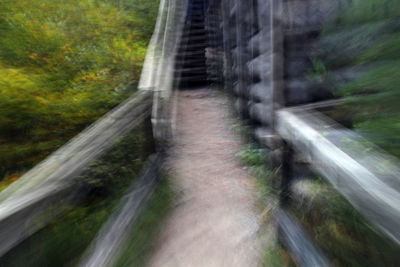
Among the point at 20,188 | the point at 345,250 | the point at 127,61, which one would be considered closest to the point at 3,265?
the point at 20,188

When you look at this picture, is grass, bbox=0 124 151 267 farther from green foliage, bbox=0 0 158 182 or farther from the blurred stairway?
the blurred stairway

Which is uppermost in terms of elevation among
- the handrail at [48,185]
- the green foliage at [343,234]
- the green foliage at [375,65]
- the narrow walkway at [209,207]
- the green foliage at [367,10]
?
the green foliage at [367,10]

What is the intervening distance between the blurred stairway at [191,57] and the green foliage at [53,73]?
3.01m

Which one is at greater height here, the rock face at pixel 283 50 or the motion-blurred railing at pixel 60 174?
the rock face at pixel 283 50

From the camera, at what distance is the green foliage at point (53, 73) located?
164 centimetres

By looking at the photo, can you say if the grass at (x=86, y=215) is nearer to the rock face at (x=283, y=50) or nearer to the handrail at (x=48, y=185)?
the handrail at (x=48, y=185)

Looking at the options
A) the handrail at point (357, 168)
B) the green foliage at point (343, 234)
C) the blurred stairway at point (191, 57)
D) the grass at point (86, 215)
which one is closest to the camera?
the handrail at point (357, 168)

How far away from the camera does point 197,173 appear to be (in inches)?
133

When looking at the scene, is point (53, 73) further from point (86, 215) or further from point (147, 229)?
point (147, 229)

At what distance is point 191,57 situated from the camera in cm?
756

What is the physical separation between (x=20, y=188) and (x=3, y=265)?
0.31 m

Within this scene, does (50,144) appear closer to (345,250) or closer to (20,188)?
(20,188)

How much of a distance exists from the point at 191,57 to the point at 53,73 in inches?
224

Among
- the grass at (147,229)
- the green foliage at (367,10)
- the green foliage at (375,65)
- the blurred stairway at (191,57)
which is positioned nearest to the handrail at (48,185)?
the grass at (147,229)
